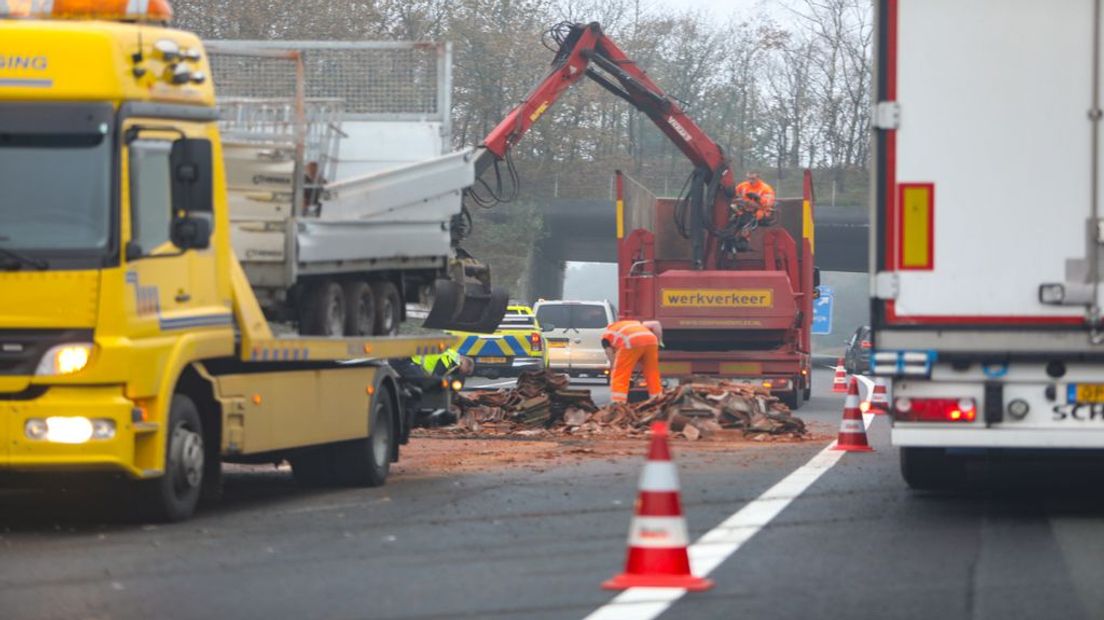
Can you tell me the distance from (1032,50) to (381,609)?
5.32 metres

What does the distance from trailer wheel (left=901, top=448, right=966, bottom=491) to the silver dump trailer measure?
14.2ft

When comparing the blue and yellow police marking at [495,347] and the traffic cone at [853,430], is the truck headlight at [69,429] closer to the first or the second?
the traffic cone at [853,430]

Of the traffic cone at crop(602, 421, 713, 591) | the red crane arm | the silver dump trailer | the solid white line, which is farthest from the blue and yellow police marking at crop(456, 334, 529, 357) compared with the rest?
the traffic cone at crop(602, 421, 713, 591)

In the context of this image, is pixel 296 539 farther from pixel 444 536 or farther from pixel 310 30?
pixel 310 30

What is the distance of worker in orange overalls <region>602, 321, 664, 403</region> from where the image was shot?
78.8 feet

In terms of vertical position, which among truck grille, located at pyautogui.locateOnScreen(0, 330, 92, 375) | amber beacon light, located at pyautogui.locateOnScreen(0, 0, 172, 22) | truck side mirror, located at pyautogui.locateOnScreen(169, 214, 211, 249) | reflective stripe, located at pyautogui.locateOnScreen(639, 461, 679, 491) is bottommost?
reflective stripe, located at pyautogui.locateOnScreen(639, 461, 679, 491)

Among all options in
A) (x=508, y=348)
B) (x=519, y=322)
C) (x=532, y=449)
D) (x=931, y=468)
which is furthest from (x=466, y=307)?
(x=519, y=322)

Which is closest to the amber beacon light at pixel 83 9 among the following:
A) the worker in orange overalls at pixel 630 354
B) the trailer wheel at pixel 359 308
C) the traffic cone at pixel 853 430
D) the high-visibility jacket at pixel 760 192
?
the trailer wheel at pixel 359 308

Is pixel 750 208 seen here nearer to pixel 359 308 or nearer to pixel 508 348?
pixel 508 348

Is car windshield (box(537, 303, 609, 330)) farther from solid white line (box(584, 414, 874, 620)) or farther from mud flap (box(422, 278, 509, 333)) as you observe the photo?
solid white line (box(584, 414, 874, 620))

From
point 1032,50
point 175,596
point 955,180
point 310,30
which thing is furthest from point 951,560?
point 310,30

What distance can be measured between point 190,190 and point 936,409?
15.1ft

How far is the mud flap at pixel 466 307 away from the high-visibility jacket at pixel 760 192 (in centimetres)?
1128

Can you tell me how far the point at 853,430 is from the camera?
62.5 feet
